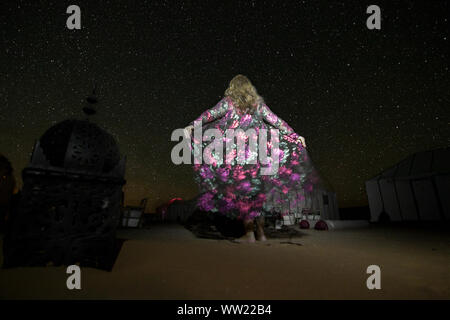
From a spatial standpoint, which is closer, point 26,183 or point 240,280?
point 240,280

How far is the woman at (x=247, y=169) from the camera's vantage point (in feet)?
16.0

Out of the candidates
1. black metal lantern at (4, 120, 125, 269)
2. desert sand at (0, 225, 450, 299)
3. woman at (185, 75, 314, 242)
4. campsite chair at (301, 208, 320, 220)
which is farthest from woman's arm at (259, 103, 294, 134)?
campsite chair at (301, 208, 320, 220)

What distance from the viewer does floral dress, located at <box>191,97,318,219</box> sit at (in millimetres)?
4868

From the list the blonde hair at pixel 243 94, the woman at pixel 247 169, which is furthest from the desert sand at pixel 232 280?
the blonde hair at pixel 243 94

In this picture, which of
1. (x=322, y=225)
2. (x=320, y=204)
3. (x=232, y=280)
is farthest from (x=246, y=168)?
(x=320, y=204)

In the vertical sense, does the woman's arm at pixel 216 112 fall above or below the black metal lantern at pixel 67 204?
above

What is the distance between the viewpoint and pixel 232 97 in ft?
18.0

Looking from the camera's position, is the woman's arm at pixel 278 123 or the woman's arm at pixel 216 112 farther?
the woman's arm at pixel 278 123

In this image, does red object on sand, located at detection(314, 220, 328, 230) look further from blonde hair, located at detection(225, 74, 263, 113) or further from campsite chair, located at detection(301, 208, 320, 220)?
blonde hair, located at detection(225, 74, 263, 113)

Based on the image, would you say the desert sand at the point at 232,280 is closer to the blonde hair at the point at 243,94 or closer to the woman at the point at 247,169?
the woman at the point at 247,169

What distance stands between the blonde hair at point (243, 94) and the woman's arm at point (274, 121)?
0.29 metres

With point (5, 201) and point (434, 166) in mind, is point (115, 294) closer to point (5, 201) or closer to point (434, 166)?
point (5, 201)
